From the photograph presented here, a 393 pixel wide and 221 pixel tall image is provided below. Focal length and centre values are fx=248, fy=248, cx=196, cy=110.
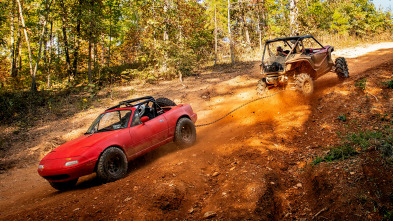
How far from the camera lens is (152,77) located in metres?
18.6

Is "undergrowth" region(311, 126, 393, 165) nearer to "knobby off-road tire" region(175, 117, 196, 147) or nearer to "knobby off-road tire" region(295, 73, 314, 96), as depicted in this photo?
"knobby off-road tire" region(175, 117, 196, 147)

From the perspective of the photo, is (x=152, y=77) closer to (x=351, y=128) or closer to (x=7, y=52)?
(x=351, y=128)

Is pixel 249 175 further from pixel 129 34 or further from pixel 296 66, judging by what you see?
pixel 129 34

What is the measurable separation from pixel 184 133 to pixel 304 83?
16.9 ft

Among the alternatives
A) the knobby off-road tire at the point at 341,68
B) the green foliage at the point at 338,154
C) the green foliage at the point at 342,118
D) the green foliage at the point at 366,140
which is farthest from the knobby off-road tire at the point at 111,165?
the knobby off-road tire at the point at 341,68

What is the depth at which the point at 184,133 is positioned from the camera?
758cm

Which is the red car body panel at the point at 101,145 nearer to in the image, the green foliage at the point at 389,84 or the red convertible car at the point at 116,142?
the red convertible car at the point at 116,142

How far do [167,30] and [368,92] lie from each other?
1346cm

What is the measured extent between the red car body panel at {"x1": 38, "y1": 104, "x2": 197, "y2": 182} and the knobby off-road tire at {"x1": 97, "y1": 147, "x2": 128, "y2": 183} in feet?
0.39

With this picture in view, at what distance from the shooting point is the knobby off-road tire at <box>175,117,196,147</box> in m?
7.21

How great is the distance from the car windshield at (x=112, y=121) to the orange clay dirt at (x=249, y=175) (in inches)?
47.4

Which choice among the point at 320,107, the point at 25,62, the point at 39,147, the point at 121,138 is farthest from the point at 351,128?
the point at 25,62

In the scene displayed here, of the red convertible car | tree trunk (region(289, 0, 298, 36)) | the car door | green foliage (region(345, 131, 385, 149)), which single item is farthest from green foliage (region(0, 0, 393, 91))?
green foliage (region(345, 131, 385, 149))

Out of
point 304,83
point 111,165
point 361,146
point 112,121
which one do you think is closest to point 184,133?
point 112,121
